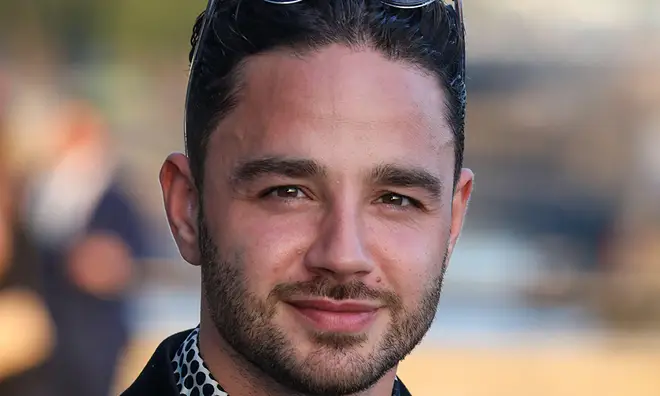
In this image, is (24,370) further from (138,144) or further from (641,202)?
(641,202)

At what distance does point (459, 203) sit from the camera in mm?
2158

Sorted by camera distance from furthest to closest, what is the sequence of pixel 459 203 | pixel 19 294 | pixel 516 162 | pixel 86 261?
pixel 516 162
pixel 86 261
pixel 19 294
pixel 459 203

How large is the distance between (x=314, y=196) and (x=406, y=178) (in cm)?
18

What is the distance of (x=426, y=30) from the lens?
6.68 feet

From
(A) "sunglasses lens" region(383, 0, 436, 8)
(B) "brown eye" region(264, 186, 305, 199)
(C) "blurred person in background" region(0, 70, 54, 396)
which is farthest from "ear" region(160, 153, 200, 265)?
(C) "blurred person in background" region(0, 70, 54, 396)

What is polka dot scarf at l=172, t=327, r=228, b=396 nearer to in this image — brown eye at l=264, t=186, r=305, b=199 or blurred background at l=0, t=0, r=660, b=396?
brown eye at l=264, t=186, r=305, b=199

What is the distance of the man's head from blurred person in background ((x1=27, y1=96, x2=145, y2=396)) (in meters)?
2.41

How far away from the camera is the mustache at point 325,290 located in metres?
1.80

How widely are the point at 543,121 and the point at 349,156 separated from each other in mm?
6852

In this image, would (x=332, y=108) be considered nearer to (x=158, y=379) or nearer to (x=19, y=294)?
(x=158, y=379)

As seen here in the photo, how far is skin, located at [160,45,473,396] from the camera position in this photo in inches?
71.7

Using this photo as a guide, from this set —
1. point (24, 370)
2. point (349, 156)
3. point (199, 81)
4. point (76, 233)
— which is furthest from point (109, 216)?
point (349, 156)

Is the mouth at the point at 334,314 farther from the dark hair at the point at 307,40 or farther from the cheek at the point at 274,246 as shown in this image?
the dark hair at the point at 307,40

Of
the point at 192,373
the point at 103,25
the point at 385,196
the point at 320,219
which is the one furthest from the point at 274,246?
the point at 103,25
